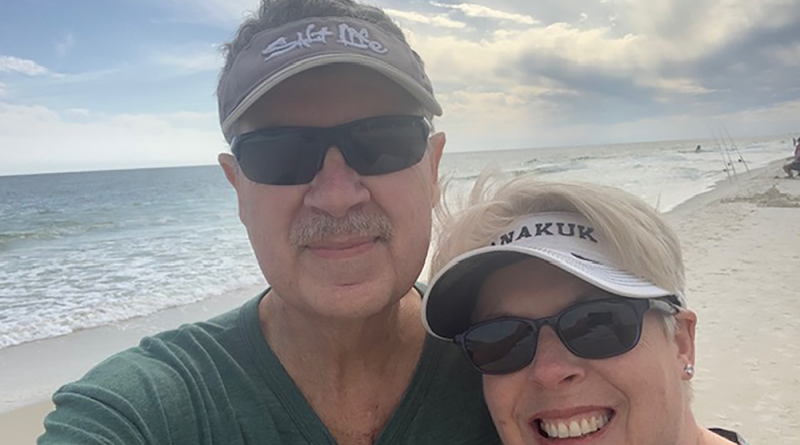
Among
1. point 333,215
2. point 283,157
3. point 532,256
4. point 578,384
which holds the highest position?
point 283,157

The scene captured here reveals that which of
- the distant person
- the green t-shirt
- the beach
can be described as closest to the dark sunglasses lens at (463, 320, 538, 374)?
the green t-shirt

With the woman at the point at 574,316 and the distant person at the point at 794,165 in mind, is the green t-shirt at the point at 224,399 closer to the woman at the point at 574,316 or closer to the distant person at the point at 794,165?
the woman at the point at 574,316

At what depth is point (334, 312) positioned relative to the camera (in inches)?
68.0

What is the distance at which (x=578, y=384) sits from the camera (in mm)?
1549

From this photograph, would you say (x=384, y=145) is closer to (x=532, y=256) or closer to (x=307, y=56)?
(x=307, y=56)

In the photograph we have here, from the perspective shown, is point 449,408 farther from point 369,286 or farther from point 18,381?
point 18,381

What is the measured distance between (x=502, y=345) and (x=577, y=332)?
204mm

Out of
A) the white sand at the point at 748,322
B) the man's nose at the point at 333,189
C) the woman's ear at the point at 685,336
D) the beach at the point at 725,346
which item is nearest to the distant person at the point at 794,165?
the white sand at the point at 748,322

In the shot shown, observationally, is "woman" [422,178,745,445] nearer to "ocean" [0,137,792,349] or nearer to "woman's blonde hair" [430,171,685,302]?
"woman's blonde hair" [430,171,685,302]

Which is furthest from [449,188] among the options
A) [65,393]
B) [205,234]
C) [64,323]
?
[205,234]

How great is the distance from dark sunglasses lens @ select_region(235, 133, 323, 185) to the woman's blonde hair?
499 mm

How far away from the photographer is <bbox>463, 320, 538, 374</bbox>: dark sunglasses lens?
1.61m

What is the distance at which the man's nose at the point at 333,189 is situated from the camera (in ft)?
5.62

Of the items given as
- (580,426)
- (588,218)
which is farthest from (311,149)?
(580,426)
